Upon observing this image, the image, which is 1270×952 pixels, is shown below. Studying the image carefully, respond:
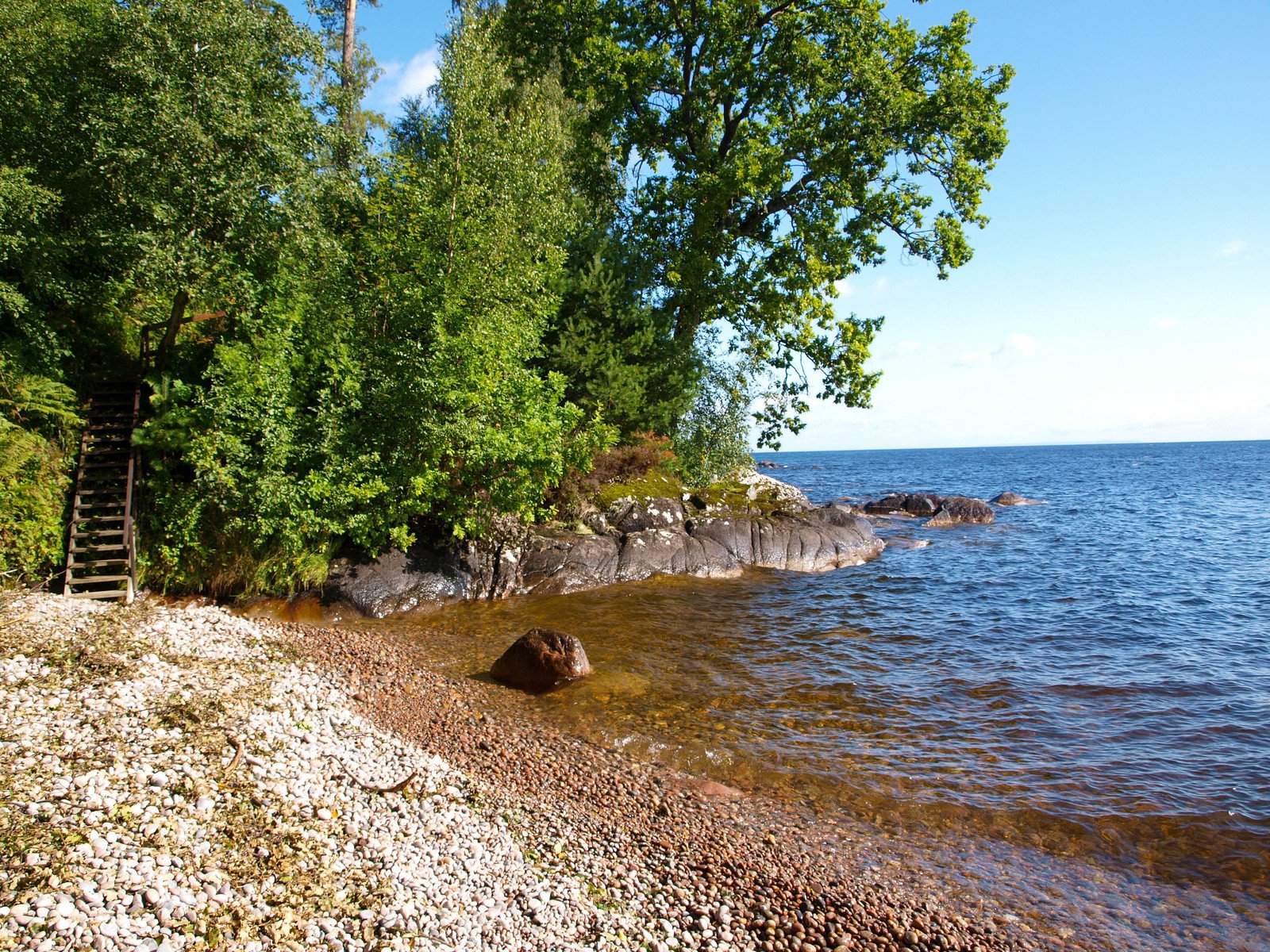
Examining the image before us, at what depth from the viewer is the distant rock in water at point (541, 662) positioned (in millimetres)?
12172

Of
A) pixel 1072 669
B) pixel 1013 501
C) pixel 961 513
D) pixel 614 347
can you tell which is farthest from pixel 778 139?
pixel 1013 501

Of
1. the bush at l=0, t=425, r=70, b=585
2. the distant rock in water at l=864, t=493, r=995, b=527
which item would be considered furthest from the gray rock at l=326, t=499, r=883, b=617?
the distant rock in water at l=864, t=493, r=995, b=527

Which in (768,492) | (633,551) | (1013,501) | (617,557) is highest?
(768,492)

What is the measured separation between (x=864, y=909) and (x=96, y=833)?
6.90m

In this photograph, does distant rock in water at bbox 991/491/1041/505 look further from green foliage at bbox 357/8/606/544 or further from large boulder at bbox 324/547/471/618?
large boulder at bbox 324/547/471/618

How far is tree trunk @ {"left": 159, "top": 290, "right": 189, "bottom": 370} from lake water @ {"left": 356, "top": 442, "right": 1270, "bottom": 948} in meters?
8.79

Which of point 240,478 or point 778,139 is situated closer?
point 240,478

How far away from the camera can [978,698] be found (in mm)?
12812

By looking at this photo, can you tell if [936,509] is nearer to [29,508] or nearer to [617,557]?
[617,557]

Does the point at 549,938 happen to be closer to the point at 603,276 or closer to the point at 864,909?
the point at 864,909

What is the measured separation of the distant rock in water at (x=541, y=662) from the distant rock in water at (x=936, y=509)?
104ft

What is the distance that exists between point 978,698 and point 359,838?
10876mm

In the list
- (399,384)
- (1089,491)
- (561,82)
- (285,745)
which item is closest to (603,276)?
(399,384)

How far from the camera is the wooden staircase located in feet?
45.9
